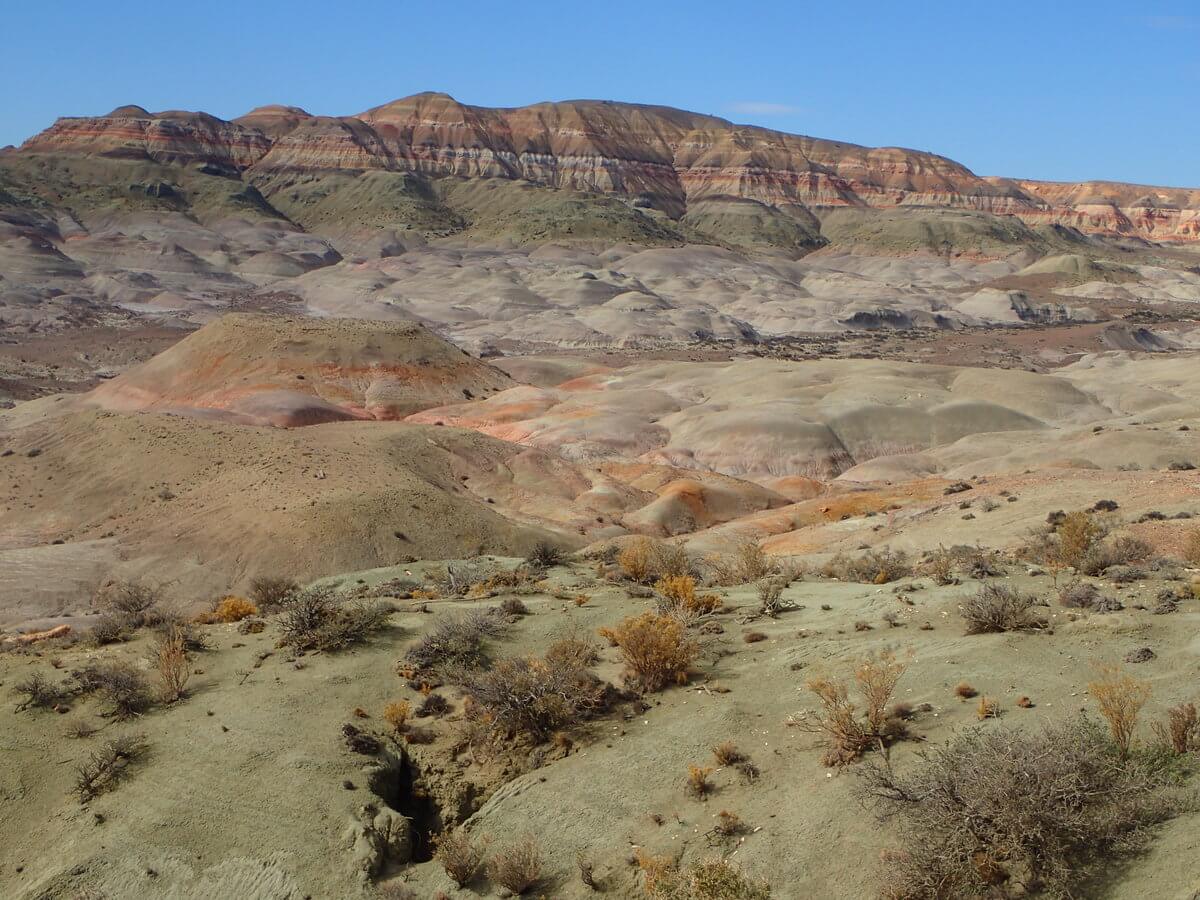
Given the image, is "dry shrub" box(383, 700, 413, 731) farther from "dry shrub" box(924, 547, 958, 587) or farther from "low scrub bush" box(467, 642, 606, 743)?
"dry shrub" box(924, 547, 958, 587)

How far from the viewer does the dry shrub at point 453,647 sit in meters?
13.4

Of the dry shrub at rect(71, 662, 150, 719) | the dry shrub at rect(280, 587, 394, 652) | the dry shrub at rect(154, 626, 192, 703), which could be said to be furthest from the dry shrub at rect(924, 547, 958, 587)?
the dry shrub at rect(71, 662, 150, 719)

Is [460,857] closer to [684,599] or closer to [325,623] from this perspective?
[325,623]

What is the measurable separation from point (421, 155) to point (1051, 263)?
11646cm

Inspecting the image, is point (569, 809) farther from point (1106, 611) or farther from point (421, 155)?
point (421, 155)

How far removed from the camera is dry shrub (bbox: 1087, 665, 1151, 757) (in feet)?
27.5

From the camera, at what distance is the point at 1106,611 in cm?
1179

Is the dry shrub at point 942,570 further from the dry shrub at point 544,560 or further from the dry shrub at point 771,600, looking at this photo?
the dry shrub at point 544,560

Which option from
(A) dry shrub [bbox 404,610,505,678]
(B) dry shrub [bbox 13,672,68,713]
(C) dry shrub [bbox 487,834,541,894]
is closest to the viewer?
(C) dry shrub [bbox 487,834,541,894]

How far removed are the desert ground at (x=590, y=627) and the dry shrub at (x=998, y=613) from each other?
0.06 m

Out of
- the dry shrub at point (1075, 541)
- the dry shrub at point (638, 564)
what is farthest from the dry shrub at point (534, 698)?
the dry shrub at point (1075, 541)

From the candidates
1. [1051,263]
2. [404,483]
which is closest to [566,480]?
[404,483]

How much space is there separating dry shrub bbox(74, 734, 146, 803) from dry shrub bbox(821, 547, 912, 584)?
11.4 meters

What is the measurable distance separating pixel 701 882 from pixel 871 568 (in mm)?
10703
